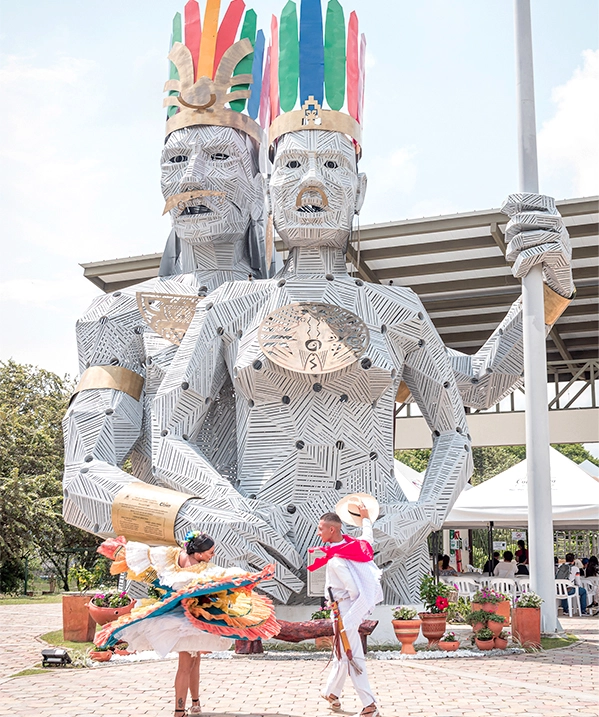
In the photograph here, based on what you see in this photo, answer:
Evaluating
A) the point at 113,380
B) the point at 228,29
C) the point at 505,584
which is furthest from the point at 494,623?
the point at 228,29

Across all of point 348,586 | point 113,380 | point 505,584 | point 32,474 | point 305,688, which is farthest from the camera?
point 32,474

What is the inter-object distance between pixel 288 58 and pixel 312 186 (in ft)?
5.40

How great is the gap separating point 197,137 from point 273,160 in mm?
1163

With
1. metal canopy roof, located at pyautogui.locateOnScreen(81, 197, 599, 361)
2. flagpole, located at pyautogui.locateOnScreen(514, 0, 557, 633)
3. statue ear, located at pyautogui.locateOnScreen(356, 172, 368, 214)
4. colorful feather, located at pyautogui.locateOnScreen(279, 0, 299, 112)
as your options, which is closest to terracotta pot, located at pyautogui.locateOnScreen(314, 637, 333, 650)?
flagpole, located at pyautogui.locateOnScreen(514, 0, 557, 633)

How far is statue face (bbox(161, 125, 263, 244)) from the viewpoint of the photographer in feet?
34.4

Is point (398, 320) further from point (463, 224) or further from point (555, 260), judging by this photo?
point (463, 224)

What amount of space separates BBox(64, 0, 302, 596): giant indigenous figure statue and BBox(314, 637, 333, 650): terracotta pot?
220 cm

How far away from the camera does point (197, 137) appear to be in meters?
10.6

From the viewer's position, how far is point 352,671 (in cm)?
536

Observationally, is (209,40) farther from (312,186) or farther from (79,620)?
(79,620)

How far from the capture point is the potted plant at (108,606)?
8.75 m

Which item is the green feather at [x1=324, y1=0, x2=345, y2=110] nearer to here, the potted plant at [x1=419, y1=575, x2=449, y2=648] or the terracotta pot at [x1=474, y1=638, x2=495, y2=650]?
the potted plant at [x1=419, y1=575, x2=449, y2=648]

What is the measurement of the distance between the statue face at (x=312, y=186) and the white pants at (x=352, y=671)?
4723mm

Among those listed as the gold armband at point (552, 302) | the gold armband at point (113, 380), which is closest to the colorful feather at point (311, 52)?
the gold armband at point (552, 302)
